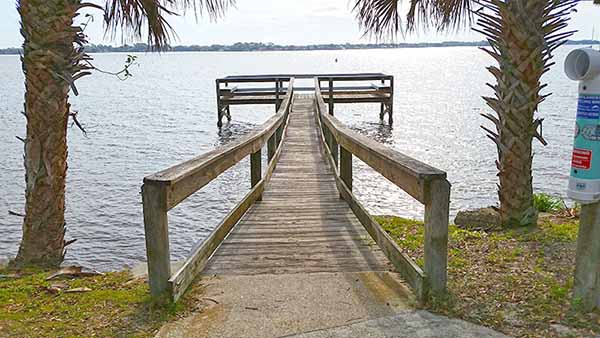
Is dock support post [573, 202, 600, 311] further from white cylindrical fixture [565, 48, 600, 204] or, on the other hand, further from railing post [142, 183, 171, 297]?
railing post [142, 183, 171, 297]

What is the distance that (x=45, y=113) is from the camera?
20.5ft

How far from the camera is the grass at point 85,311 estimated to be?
3.42 metres

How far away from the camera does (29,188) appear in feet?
20.9

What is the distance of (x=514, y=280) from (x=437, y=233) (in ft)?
3.22

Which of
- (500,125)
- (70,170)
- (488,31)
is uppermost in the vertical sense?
(488,31)

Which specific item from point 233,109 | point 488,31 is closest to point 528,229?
Answer: point 488,31

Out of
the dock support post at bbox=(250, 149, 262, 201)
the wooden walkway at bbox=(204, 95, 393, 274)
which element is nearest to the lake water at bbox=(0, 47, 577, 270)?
the dock support post at bbox=(250, 149, 262, 201)

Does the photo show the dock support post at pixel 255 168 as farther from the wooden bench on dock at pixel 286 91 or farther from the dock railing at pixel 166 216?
the wooden bench on dock at pixel 286 91

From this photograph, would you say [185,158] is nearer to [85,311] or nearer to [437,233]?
[85,311]

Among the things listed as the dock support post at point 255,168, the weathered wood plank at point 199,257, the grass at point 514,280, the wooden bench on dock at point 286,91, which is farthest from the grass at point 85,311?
the wooden bench on dock at point 286,91

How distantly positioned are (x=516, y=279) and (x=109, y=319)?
2.95m

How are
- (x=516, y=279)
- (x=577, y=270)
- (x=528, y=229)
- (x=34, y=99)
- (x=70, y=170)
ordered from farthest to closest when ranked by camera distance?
(x=70, y=170), (x=34, y=99), (x=528, y=229), (x=516, y=279), (x=577, y=270)

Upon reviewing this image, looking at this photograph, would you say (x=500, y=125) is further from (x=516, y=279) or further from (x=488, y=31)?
(x=516, y=279)

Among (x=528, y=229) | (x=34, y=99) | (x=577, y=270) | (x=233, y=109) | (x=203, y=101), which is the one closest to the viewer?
(x=577, y=270)
